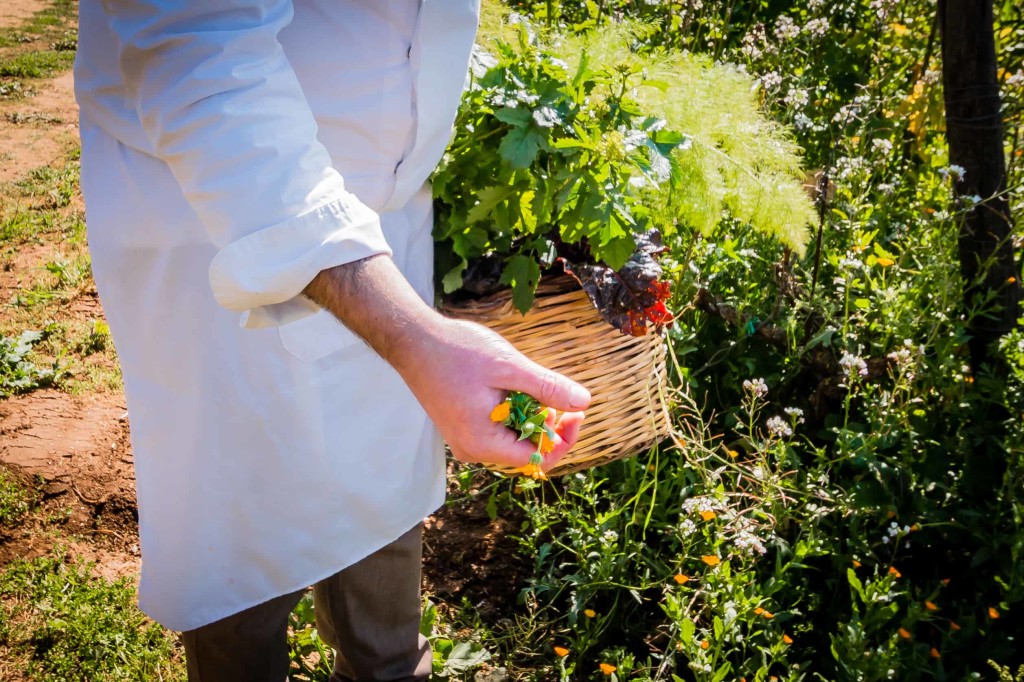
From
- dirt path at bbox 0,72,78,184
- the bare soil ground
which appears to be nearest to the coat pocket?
the bare soil ground

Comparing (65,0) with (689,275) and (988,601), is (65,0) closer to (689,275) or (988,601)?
(689,275)

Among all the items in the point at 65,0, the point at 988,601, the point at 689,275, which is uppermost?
the point at 689,275

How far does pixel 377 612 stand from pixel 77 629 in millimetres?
918

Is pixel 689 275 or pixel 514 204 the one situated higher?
pixel 514 204

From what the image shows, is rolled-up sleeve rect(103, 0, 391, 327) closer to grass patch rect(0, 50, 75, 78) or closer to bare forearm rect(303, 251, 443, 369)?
bare forearm rect(303, 251, 443, 369)

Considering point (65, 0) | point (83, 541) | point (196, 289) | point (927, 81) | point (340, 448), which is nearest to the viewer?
point (196, 289)

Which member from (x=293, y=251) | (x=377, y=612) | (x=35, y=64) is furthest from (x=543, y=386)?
(x=35, y=64)

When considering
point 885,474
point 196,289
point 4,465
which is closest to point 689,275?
point 885,474

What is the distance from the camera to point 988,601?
1.80 metres

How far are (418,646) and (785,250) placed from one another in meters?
1.42

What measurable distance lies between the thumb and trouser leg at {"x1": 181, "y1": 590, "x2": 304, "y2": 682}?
744 mm

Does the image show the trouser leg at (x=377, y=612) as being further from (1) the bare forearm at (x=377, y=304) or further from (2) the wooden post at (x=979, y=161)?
(2) the wooden post at (x=979, y=161)

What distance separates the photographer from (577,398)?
2.68 feet

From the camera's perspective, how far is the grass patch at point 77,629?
1864 mm
